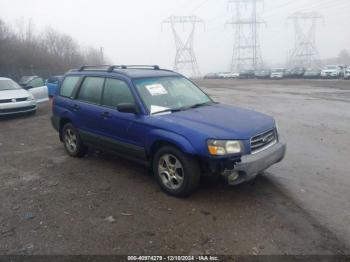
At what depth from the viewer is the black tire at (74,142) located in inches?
252

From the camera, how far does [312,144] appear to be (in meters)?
7.50

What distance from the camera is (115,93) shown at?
5516 millimetres

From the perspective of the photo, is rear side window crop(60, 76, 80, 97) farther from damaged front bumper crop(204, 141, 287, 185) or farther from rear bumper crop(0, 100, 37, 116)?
rear bumper crop(0, 100, 37, 116)

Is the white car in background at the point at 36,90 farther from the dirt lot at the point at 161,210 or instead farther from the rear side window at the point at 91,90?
the rear side window at the point at 91,90

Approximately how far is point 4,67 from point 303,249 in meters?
37.8

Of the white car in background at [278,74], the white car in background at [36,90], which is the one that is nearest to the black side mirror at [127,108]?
the white car in background at [36,90]

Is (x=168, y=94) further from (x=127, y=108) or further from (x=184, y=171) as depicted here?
(x=184, y=171)

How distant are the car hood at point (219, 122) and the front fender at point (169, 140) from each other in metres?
0.09

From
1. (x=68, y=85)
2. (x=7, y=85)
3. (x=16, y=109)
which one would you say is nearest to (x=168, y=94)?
(x=68, y=85)

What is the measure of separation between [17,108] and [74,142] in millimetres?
6361

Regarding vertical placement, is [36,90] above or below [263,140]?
above

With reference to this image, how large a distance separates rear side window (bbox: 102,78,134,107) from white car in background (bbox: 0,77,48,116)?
7337 mm

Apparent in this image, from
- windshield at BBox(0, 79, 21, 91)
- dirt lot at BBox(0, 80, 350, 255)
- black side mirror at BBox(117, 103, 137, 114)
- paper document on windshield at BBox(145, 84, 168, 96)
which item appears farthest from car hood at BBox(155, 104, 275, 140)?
windshield at BBox(0, 79, 21, 91)

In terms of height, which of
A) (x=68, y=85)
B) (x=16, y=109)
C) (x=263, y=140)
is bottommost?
(x=16, y=109)
